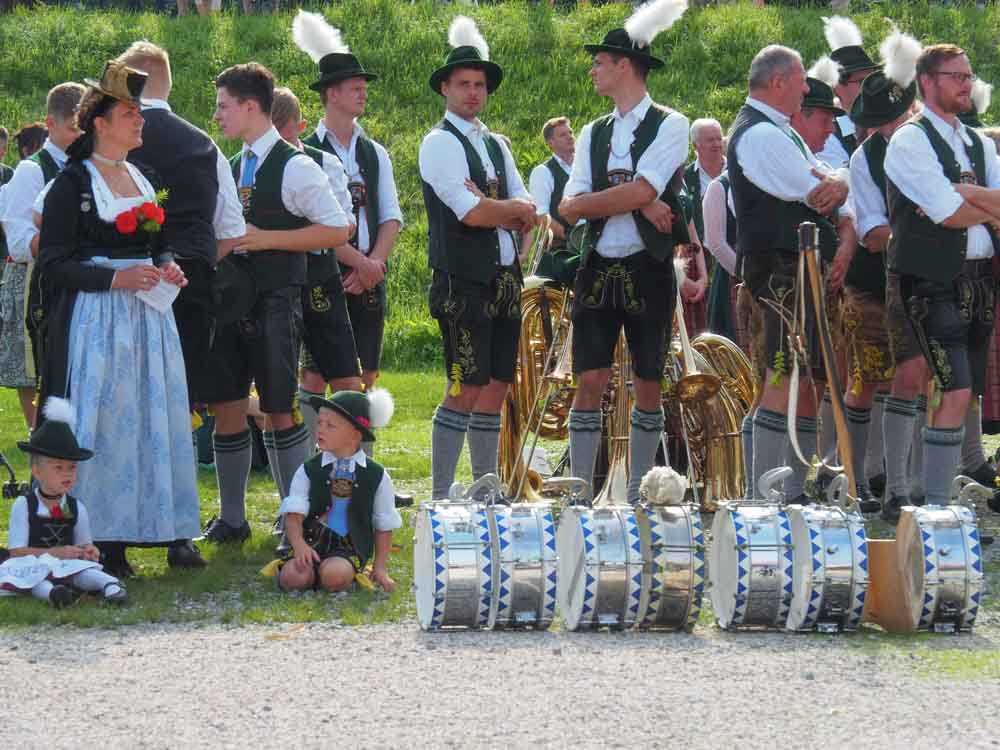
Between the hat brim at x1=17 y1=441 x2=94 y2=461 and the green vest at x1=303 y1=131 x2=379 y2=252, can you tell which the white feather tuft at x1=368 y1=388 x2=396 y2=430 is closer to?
the hat brim at x1=17 y1=441 x2=94 y2=461

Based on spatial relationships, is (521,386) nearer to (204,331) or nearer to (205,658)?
(204,331)

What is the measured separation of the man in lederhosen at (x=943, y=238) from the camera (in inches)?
305

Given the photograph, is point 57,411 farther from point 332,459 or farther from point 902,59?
point 902,59

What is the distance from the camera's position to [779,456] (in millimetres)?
8039

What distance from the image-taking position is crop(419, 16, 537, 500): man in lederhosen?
26.6ft

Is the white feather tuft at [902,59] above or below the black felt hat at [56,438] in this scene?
above

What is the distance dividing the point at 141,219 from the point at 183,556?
132 cm

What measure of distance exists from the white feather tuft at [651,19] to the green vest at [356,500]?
262cm

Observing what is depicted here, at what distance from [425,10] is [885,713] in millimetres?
19629

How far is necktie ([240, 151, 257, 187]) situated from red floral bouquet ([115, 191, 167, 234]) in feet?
2.92

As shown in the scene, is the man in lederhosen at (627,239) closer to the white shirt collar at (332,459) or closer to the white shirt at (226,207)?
the white shirt at (226,207)

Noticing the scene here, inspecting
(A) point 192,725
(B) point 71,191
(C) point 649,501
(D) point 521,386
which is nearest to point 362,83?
(D) point 521,386

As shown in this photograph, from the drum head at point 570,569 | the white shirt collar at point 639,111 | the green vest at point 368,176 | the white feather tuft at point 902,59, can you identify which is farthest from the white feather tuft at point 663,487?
the green vest at point 368,176

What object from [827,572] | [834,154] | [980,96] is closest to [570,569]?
[827,572]
